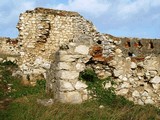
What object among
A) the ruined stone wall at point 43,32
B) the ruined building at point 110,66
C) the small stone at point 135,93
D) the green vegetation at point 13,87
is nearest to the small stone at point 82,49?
the ruined building at point 110,66

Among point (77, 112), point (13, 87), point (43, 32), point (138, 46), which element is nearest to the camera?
point (77, 112)

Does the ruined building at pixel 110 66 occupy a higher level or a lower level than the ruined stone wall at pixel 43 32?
lower

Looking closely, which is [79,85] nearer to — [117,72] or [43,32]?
[117,72]

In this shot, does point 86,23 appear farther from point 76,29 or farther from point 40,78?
point 40,78

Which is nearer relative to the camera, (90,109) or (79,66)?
(90,109)

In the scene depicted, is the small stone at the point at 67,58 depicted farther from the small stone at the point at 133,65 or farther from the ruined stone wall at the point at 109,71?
the small stone at the point at 133,65

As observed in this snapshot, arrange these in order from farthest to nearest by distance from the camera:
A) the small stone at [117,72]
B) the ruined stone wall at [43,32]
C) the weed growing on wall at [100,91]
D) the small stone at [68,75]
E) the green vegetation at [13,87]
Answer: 1. the ruined stone wall at [43,32]
2. the green vegetation at [13,87]
3. the small stone at [117,72]
4. the small stone at [68,75]
5. the weed growing on wall at [100,91]

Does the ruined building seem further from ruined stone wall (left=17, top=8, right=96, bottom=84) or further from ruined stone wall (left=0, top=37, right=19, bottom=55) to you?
ruined stone wall (left=0, top=37, right=19, bottom=55)

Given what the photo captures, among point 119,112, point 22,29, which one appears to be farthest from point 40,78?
point 119,112

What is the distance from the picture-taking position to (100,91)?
826 centimetres

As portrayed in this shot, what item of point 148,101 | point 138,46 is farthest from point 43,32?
point 148,101

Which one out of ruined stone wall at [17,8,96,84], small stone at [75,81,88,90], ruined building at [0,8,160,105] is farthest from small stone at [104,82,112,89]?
ruined stone wall at [17,8,96,84]

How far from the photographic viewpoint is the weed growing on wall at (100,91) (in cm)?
812

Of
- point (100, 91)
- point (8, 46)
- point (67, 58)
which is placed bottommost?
point (100, 91)
